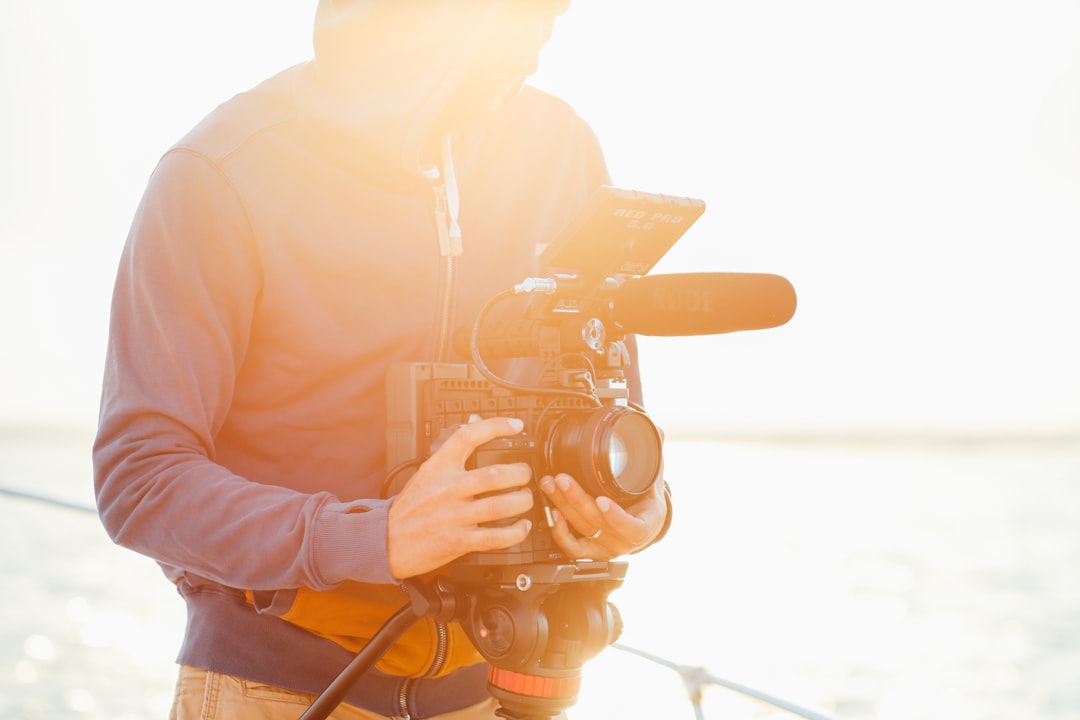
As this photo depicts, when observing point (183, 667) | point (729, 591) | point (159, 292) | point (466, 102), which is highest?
point (466, 102)

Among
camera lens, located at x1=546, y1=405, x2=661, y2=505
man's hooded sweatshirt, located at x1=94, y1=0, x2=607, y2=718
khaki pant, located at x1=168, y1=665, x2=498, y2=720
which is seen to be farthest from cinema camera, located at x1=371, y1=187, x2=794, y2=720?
khaki pant, located at x1=168, y1=665, x2=498, y2=720

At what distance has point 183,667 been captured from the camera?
1.21 meters

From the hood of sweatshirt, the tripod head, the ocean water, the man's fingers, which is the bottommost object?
the ocean water

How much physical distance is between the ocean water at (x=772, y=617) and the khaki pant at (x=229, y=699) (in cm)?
35

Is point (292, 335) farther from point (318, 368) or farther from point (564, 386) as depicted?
point (564, 386)

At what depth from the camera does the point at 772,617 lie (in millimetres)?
9992

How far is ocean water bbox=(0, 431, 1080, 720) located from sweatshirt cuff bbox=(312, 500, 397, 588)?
320 millimetres

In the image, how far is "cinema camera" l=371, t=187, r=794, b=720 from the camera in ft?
3.45

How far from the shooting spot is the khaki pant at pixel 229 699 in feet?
3.83

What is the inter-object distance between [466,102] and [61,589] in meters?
10.4

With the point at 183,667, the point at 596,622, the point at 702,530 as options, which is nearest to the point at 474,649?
the point at 596,622

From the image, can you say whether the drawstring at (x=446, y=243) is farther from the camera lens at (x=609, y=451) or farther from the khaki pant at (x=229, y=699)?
the khaki pant at (x=229, y=699)

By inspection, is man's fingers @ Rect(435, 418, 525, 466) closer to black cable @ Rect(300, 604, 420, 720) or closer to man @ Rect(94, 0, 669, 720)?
man @ Rect(94, 0, 669, 720)

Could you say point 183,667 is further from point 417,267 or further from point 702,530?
point 702,530
